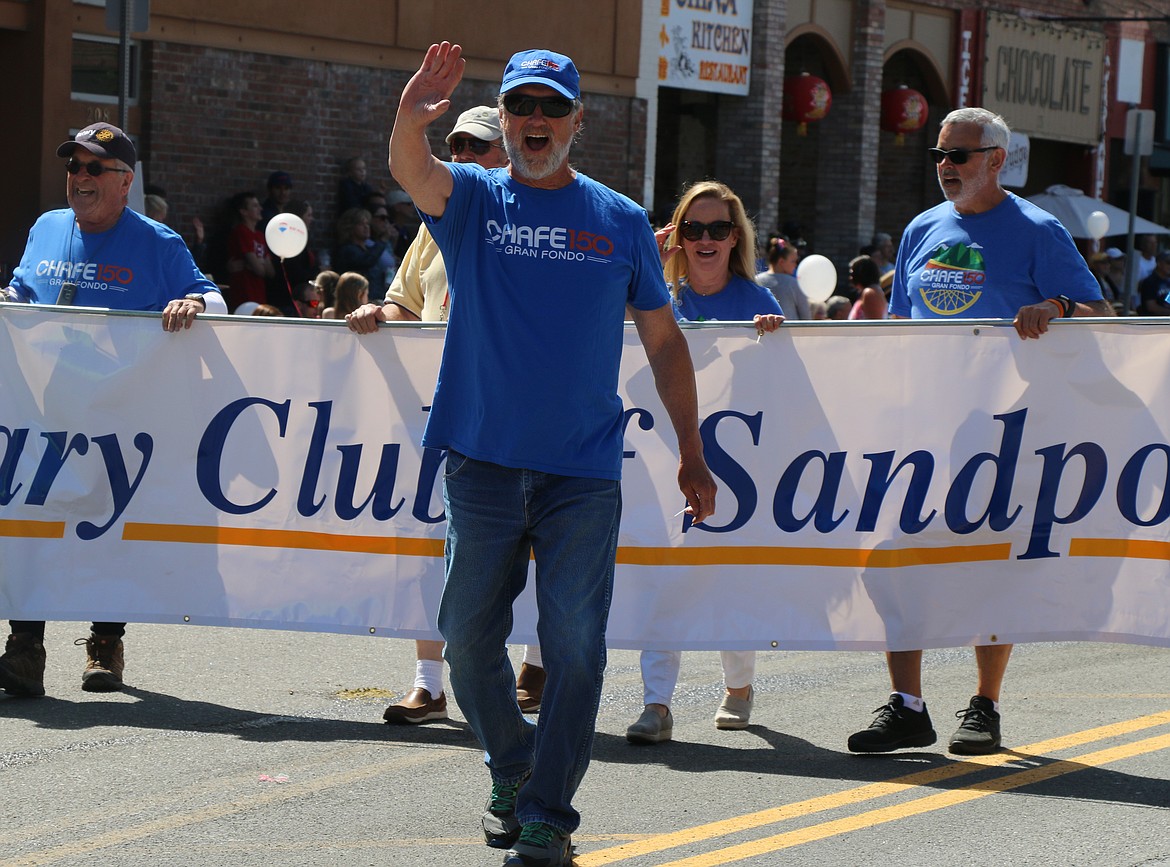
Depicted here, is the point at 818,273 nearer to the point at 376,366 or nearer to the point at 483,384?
the point at 376,366

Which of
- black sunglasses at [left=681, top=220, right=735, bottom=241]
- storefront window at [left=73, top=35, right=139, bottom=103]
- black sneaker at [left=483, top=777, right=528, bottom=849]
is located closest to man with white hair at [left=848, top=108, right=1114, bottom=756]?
black sunglasses at [left=681, top=220, right=735, bottom=241]

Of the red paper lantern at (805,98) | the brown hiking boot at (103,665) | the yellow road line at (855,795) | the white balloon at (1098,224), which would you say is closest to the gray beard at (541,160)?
the yellow road line at (855,795)

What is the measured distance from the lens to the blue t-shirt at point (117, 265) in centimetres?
702

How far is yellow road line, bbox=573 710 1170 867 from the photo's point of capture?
16.6ft

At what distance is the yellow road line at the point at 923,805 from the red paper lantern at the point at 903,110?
21.9m

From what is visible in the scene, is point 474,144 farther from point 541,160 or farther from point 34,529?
point 34,529

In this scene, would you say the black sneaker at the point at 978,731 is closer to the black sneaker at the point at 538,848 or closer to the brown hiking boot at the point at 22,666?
the black sneaker at the point at 538,848

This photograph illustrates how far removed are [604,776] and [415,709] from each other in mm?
998

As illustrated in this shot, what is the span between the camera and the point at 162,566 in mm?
6805

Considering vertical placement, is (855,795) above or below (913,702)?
below

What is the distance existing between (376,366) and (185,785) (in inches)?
69.4

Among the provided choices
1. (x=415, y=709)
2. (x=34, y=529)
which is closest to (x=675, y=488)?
(x=415, y=709)

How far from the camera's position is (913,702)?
6.31m

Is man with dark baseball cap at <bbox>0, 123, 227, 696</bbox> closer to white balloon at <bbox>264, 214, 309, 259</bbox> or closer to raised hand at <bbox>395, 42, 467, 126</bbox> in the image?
raised hand at <bbox>395, 42, 467, 126</bbox>
